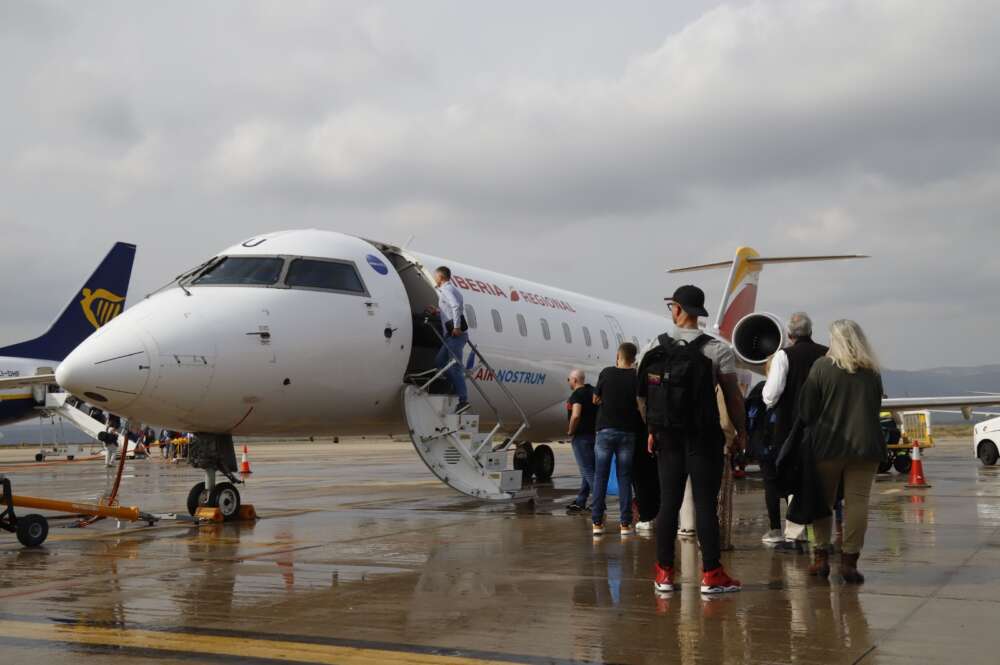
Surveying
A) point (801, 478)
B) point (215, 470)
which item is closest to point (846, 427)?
point (801, 478)

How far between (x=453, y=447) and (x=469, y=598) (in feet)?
21.8

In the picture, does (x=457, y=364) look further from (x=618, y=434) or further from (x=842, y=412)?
(x=842, y=412)

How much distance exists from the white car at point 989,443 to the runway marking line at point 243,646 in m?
23.2

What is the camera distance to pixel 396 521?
1147 cm

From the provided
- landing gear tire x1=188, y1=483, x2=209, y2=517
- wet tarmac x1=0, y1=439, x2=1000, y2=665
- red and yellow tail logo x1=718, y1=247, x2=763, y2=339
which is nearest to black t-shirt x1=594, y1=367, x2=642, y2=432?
wet tarmac x1=0, y1=439, x2=1000, y2=665

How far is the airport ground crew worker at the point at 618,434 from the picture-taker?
9984 millimetres

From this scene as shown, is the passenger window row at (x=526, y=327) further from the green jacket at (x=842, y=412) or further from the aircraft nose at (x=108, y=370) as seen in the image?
the green jacket at (x=842, y=412)

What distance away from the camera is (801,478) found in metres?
7.53

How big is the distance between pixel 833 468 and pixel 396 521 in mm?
5766

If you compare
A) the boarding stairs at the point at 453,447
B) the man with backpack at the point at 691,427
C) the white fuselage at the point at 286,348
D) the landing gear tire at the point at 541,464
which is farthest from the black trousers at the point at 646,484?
the landing gear tire at the point at 541,464

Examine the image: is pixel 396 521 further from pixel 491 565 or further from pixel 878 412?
pixel 878 412

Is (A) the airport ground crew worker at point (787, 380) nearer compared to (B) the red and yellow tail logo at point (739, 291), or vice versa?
(A) the airport ground crew worker at point (787, 380)

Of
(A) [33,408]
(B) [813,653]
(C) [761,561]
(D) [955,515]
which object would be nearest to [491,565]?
(C) [761,561]

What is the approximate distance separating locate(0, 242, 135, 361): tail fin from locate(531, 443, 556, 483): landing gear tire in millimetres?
25612
